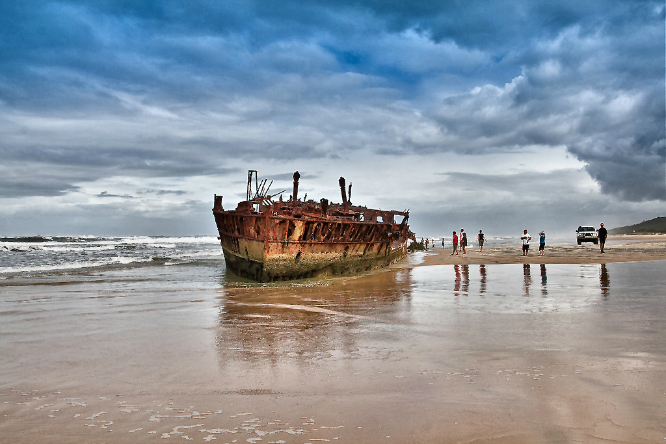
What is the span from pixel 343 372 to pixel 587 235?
43428 millimetres

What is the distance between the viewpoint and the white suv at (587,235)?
40.6 meters

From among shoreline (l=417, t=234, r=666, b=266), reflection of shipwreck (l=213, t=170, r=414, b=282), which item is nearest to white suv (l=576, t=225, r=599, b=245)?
shoreline (l=417, t=234, r=666, b=266)

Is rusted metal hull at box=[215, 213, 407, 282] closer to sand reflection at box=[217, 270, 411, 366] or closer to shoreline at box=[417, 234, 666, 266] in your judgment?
sand reflection at box=[217, 270, 411, 366]

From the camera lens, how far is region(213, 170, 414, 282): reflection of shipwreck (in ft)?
54.9

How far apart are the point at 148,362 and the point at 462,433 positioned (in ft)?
13.4

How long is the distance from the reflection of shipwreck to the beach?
21.0 ft

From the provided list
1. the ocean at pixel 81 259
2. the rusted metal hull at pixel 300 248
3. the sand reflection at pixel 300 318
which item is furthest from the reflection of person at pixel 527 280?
the ocean at pixel 81 259

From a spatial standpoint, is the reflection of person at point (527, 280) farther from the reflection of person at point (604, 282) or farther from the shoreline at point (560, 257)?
the shoreline at point (560, 257)

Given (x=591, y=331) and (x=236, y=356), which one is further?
(x=591, y=331)

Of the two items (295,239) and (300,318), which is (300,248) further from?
(300,318)

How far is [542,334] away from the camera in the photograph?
672cm

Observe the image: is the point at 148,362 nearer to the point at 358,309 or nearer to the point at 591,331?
the point at 358,309

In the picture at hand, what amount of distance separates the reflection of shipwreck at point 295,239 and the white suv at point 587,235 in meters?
26.3

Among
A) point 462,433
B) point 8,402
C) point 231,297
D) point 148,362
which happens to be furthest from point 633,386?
point 231,297
